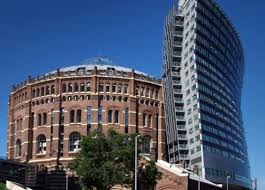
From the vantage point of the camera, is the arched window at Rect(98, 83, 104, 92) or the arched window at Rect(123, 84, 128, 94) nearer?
the arched window at Rect(98, 83, 104, 92)

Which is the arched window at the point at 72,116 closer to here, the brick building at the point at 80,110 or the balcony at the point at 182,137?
the brick building at the point at 80,110

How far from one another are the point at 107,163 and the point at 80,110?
57.7 metres

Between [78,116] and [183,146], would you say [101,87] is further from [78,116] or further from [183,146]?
[183,146]

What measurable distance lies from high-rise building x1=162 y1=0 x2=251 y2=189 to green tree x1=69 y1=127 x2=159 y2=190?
57.0 m

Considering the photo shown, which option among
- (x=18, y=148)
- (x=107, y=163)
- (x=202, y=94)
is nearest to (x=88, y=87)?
(x=18, y=148)

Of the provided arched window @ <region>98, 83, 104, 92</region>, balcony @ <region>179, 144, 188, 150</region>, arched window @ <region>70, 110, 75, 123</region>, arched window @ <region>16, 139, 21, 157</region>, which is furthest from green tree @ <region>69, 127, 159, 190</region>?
arched window @ <region>16, 139, 21, 157</region>

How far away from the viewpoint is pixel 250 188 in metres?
159

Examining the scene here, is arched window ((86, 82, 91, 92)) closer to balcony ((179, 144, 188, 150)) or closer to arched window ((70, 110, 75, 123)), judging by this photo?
arched window ((70, 110, 75, 123))

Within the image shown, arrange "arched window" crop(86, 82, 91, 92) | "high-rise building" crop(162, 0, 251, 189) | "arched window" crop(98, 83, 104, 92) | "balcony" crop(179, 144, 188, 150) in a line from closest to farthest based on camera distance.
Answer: "arched window" crop(86, 82, 91, 92) < "arched window" crop(98, 83, 104, 92) < "high-rise building" crop(162, 0, 251, 189) < "balcony" crop(179, 144, 188, 150)

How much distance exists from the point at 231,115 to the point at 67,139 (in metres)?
52.7

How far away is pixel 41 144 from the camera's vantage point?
13150 centimetres

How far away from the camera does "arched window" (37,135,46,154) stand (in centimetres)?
13062

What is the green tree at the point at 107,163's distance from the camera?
2827 inches

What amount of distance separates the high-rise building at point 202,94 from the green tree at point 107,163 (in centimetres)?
5703
